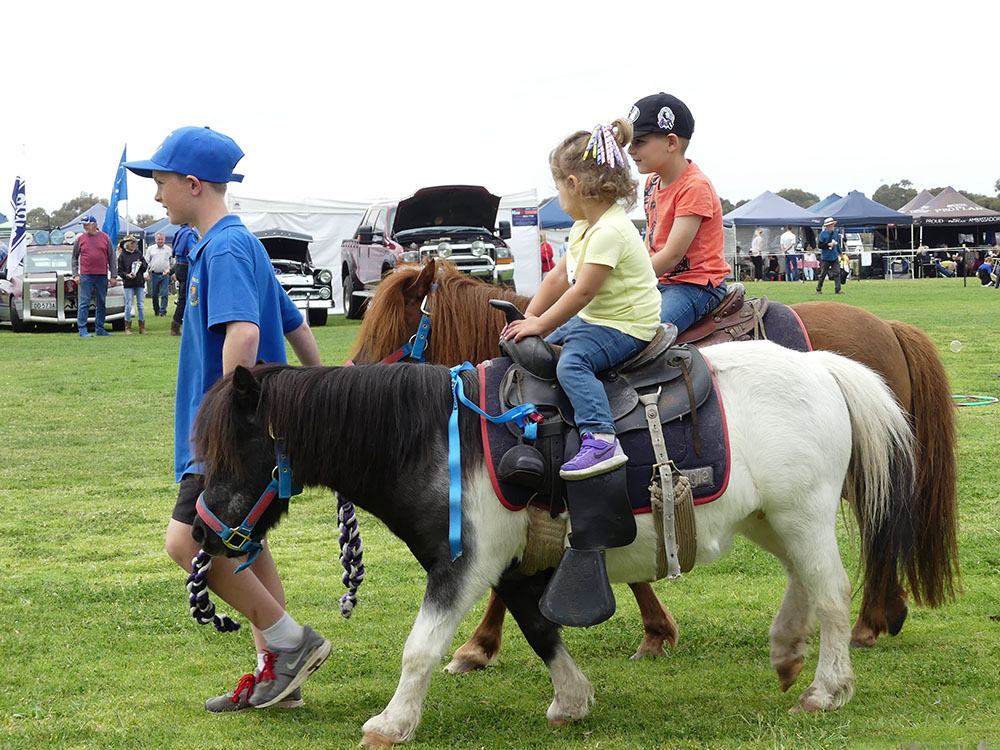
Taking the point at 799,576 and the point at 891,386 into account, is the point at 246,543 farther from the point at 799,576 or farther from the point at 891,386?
the point at 891,386

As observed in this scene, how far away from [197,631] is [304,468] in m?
1.93

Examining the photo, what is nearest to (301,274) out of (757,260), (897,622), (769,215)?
(897,622)

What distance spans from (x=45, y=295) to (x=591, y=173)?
2013 cm

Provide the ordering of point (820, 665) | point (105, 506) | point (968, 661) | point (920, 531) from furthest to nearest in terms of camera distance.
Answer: point (105, 506) → point (920, 531) → point (968, 661) → point (820, 665)

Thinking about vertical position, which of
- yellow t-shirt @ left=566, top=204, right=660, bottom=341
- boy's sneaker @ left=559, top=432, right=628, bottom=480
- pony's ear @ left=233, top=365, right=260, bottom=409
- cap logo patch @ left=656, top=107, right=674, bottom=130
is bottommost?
boy's sneaker @ left=559, top=432, right=628, bottom=480

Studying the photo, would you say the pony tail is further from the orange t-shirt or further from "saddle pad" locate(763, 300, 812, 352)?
"saddle pad" locate(763, 300, 812, 352)

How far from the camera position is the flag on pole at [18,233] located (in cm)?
2208

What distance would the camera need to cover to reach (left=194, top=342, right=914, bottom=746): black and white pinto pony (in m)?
3.61

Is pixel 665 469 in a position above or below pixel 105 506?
above

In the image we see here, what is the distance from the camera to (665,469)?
12.2ft

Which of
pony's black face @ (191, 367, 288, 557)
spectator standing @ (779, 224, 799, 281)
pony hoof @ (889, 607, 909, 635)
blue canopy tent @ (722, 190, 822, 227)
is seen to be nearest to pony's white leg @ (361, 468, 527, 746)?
pony's black face @ (191, 367, 288, 557)

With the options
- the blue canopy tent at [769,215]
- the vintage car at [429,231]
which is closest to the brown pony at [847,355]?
the vintage car at [429,231]

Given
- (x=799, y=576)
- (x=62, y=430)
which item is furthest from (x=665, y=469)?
(x=62, y=430)

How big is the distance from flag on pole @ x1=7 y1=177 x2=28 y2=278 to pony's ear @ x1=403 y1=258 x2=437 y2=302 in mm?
19030
